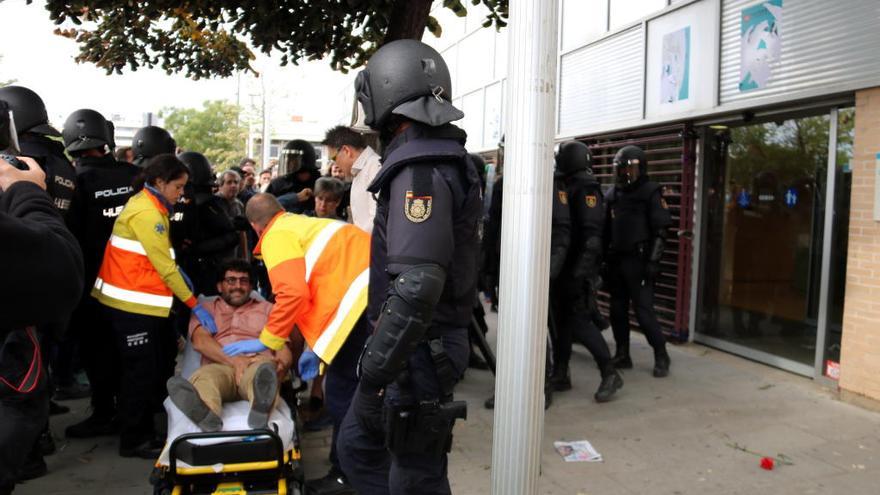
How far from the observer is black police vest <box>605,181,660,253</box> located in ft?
21.2

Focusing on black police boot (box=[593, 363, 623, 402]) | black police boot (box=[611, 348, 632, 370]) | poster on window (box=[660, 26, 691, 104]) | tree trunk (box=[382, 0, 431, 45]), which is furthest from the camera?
poster on window (box=[660, 26, 691, 104])

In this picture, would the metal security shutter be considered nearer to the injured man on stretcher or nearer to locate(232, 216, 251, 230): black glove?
locate(232, 216, 251, 230): black glove

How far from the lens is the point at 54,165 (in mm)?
4227

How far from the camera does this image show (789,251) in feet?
22.4

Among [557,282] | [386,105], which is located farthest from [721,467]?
[386,105]

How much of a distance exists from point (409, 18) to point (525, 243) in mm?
4367

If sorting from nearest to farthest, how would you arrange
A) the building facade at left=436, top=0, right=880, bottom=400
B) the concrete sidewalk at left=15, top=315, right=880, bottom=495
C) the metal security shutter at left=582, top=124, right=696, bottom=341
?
the concrete sidewalk at left=15, top=315, right=880, bottom=495, the building facade at left=436, top=0, right=880, bottom=400, the metal security shutter at left=582, top=124, right=696, bottom=341

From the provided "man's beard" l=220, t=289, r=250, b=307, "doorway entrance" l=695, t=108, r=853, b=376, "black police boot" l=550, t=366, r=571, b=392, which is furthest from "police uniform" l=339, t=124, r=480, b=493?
"doorway entrance" l=695, t=108, r=853, b=376

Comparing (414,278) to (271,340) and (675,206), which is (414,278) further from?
(675,206)

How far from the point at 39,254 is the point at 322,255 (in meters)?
2.39

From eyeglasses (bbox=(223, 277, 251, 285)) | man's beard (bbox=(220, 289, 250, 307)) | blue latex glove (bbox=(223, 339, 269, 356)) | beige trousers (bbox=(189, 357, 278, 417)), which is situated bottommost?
beige trousers (bbox=(189, 357, 278, 417))

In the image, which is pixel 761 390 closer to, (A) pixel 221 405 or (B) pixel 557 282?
(B) pixel 557 282

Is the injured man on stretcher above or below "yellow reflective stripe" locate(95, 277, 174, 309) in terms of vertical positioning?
below

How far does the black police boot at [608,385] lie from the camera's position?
18.7 feet
